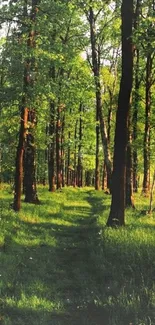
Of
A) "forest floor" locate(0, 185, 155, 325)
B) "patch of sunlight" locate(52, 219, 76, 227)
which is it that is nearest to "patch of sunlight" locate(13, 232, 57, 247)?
"forest floor" locate(0, 185, 155, 325)

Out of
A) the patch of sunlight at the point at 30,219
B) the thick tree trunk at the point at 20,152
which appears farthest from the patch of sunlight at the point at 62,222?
the thick tree trunk at the point at 20,152

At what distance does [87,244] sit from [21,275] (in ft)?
11.1

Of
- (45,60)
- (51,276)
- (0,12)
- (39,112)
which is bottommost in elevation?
(51,276)

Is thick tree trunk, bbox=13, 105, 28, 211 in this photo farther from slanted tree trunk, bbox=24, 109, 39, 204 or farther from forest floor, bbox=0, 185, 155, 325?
slanted tree trunk, bbox=24, 109, 39, 204

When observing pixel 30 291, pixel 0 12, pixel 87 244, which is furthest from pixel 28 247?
pixel 0 12

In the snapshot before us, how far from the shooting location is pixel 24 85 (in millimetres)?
15633

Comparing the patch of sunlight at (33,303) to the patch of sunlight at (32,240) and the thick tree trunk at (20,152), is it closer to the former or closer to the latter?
the patch of sunlight at (32,240)

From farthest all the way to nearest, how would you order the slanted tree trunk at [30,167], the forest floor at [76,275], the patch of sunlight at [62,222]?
the slanted tree trunk at [30,167] < the patch of sunlight at [62,222] < the forest floor at [76,275]

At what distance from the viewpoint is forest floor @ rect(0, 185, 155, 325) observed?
652 cm

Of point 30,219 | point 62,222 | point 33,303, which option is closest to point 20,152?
point 30,219

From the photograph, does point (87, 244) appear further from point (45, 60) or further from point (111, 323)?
point (45, 60)

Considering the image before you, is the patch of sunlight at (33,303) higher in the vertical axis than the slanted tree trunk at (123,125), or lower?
lower

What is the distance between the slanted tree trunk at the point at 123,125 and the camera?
13.4 metres

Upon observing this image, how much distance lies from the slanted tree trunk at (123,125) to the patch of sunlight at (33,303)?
6.30m
